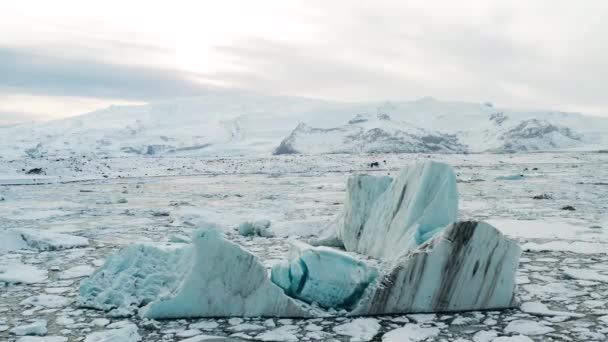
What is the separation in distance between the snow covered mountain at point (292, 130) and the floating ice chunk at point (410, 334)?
166ft

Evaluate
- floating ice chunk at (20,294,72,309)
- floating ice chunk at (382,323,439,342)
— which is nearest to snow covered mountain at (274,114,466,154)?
floating ice chunk at (20,294,72,309)

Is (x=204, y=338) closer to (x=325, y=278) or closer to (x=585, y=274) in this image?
(x=325, y=278)

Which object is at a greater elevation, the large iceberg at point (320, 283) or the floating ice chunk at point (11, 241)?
the large iceberg at point (320, 283)

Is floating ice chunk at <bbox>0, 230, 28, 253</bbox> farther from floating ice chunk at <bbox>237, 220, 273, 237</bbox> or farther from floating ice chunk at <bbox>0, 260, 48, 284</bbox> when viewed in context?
floating ice chunk at <bbox>237, 220, 273, 237</bbox>

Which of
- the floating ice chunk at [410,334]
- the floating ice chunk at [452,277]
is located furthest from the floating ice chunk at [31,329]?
the floating ice chunk at [410,334]

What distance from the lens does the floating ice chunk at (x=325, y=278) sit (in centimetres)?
465

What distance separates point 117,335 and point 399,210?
11.0 feet

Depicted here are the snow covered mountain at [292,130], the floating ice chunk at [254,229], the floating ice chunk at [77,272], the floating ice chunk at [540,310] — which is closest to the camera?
the floating ice chunk at [540,310]

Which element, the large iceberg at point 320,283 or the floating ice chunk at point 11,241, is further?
the floating ice chunk at point 11,241

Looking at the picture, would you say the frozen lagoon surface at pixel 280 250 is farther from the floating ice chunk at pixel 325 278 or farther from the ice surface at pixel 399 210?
the ice surface at pixel 399 210

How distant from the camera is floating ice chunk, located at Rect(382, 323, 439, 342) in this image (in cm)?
399

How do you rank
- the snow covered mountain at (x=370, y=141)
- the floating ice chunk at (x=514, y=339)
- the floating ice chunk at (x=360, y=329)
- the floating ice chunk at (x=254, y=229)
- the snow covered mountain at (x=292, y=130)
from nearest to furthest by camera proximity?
1. the floating ice chunk at (x=514, y=339)
2. the floating ice chunk at (x=360, y=329)
3. the floating ice chunk at (x=254, y=229)
4. the snow covered mountain at (x=370, y=141)
5. the snow covered mountain at (x=292, y=130)

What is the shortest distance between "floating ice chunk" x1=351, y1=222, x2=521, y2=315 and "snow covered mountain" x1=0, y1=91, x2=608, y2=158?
5030 cm

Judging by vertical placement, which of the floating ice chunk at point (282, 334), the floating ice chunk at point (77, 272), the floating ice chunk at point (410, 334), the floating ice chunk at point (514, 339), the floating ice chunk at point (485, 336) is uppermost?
the floating ice chunk at point (514, 339)
